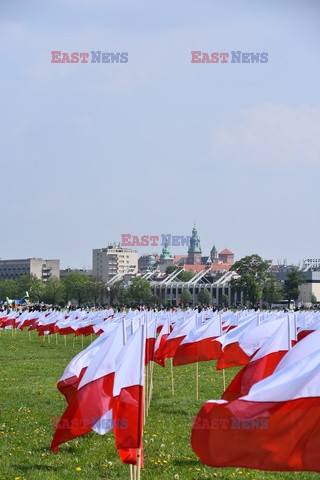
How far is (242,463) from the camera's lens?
8.40m

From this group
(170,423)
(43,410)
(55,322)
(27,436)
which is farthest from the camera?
(55,322)

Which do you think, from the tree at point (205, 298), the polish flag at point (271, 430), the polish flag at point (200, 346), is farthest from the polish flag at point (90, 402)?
the tree at point (205, 298)

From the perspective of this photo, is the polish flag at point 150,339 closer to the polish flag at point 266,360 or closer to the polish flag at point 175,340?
the polish flag at point 175,340

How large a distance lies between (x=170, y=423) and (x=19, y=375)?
1251 centimetres

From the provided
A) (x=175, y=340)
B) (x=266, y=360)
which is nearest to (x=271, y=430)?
(x=266, y=360)

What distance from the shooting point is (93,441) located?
54.1 feet

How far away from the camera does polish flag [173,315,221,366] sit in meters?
22.6

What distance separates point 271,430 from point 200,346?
14388 mm

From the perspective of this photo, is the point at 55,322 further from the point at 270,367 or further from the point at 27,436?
the point at 270,367

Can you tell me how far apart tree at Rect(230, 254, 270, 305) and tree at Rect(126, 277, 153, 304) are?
43293 millimetres

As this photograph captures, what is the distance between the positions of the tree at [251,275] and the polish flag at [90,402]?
121 metres

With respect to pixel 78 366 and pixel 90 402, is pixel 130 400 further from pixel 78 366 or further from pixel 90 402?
pixel 78 366

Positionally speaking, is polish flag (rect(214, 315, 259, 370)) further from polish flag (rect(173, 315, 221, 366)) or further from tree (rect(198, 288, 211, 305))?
tree (rect(198, 288, 211, 305))

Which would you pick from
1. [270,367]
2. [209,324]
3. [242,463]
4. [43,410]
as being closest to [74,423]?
[270,367]
